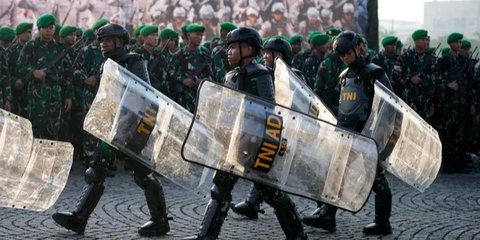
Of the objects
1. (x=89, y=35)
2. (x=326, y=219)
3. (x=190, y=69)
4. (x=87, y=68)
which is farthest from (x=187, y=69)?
(x=326, y=219)

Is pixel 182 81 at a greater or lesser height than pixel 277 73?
lesser

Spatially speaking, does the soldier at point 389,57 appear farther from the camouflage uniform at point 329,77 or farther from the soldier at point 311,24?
the soldier at point 311,24

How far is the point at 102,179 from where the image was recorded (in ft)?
25.6

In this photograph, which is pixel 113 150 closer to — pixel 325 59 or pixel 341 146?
pixel 341 146

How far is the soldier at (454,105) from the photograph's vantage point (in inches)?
567

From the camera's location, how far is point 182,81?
1334cm

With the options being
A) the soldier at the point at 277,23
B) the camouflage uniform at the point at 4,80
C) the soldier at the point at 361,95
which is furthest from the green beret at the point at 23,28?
the soldier at the point at 361,95

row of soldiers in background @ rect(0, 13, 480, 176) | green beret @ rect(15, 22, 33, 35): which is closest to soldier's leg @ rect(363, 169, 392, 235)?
row of soldiers in background @ rect(0, 13, 480, 176)

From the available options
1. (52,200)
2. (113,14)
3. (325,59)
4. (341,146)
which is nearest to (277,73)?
(341,146)

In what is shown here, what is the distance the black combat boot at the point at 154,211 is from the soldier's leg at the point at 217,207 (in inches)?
42.6

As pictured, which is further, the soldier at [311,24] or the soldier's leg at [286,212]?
the soldier at [311,24]

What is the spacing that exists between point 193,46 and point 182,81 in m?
0.53

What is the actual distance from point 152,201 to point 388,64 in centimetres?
717

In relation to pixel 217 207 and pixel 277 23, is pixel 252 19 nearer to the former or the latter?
pixel 277 23
